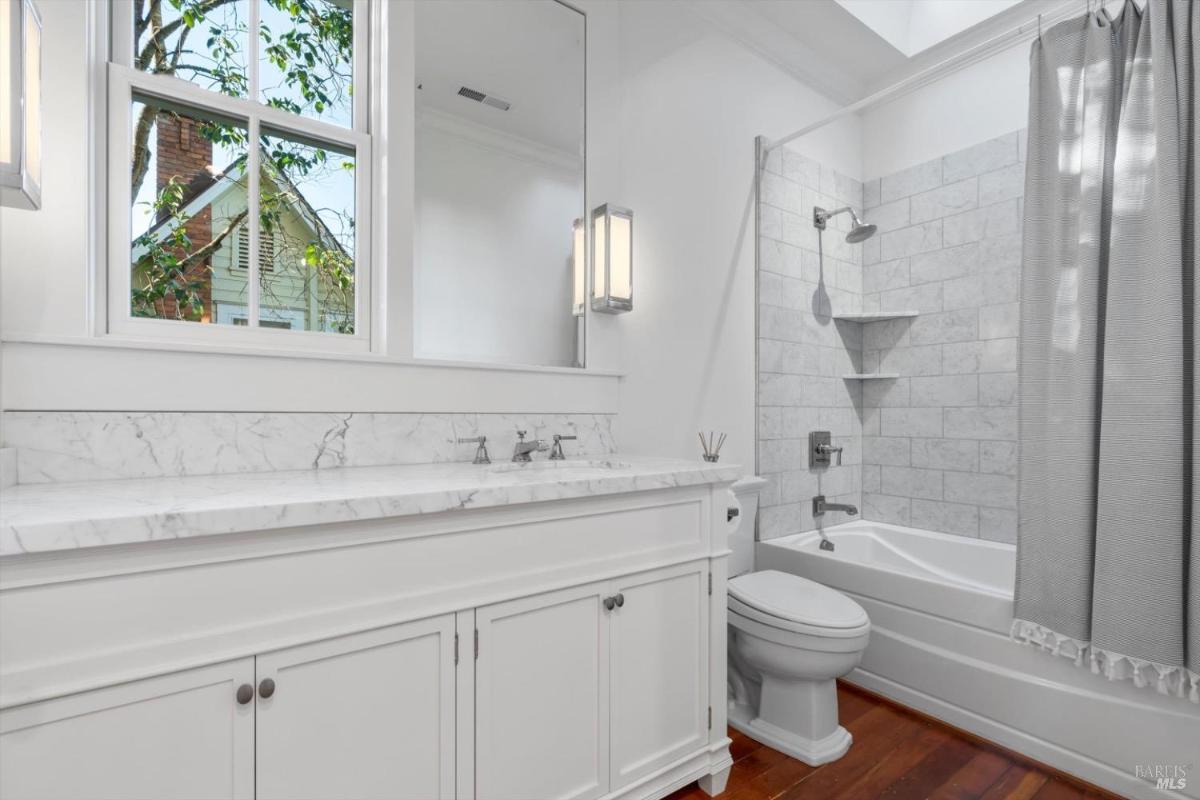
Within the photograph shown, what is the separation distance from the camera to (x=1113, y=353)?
64.7 inches

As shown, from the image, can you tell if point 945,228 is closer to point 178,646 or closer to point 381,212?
point 381,212

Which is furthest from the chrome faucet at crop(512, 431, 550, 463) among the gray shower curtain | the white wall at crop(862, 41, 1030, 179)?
the white wall at crop(862, 41, 1030, 179)

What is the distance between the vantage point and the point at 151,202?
4.65 feet

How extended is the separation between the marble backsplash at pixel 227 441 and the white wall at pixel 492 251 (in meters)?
0.24

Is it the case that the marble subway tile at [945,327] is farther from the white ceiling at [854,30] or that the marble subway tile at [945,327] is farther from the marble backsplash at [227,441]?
the marble backsplash at [227,441]

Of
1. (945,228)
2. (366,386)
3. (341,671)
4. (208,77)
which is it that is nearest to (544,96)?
(208,77)

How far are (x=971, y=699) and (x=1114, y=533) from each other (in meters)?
0.75

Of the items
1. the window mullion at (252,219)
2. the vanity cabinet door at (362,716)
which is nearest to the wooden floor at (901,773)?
the vanity cabinet door at (362,716)

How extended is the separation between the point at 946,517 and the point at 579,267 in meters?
2.13

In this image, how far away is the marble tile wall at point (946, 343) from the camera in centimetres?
259

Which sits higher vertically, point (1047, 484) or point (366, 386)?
point (366, 386)

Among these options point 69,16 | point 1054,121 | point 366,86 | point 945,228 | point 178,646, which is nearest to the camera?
point 178,646

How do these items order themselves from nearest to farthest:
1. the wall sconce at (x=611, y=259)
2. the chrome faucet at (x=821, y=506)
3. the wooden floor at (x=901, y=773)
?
the wooden floor at (x=901, y=773) → the wall sconce at (x=611, y=259) → the chrome faucet at (x=821, y=506)

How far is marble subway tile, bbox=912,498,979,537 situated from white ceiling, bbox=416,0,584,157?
2.33 meters
